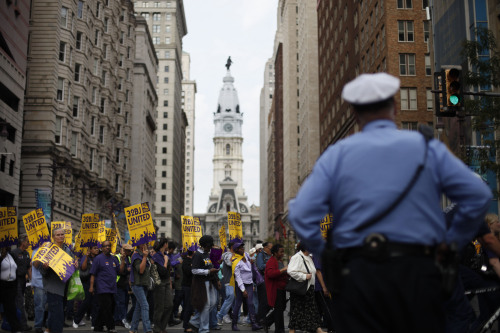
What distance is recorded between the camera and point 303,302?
14.0 m

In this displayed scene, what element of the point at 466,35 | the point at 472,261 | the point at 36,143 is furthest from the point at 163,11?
the point at 472,261

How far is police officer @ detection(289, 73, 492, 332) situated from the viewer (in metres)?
3.65

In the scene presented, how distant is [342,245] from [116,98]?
67.0 m

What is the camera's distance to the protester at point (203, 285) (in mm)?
15109

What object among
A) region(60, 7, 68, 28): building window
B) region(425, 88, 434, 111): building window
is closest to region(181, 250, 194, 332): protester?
region(425, 88, 434, 111): building window

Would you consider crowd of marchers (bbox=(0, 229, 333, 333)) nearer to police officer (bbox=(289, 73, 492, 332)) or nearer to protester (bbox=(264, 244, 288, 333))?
protester (bbox=(264, 244, 288, 333))

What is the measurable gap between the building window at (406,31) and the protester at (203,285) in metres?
37.0

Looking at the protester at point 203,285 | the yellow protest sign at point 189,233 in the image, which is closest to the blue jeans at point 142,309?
the protester at point 203,285

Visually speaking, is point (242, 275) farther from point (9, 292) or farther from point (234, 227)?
point (9, 292)

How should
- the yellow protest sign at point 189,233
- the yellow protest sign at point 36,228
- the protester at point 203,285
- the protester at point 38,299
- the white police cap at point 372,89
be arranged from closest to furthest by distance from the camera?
the white police cap at point 372,89
the protester at point 203,285
the protester at point 38,299
the yellow protest sign at point 36,228
the yellow protest sign at point 189,233

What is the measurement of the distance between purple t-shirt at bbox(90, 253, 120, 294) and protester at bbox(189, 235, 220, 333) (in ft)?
6.56

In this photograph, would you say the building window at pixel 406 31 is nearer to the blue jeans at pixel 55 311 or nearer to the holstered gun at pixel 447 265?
the blue jeans at pixel 55 311

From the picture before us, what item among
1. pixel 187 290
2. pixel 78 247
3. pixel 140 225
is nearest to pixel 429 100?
pixel 78 247

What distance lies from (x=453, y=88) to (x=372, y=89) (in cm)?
1207
